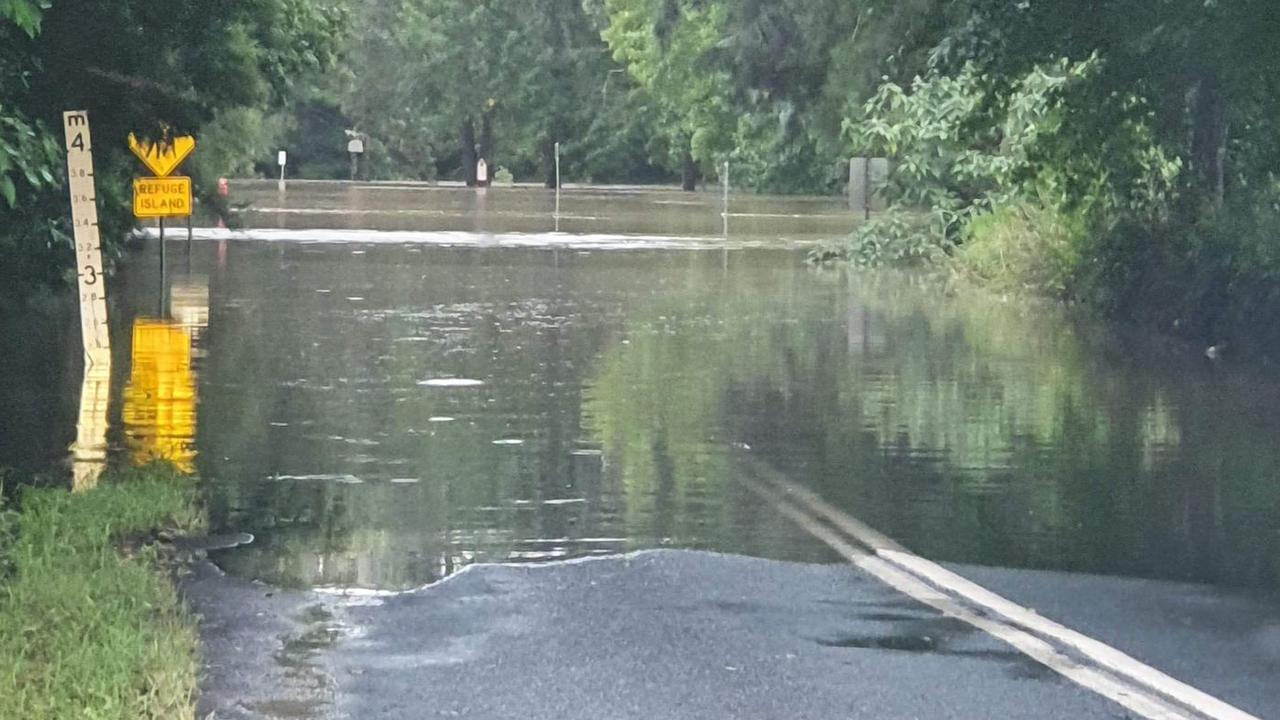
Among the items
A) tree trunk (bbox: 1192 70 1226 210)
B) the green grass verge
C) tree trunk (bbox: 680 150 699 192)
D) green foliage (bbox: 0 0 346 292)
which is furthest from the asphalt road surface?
tree trunk (bbox: 680 150 699 192)

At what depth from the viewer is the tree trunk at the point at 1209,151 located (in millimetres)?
22047

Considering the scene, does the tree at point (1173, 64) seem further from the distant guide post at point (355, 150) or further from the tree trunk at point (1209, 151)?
the distant guide post at point (355, 150)

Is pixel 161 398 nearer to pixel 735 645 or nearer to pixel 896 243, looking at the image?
pixel 735 645

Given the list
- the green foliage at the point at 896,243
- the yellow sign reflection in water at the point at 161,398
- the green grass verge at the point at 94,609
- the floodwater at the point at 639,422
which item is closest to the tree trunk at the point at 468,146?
the green foliage at the point at 896,243

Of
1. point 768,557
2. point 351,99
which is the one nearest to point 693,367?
point 768,557

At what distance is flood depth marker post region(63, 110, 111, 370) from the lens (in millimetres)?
16031

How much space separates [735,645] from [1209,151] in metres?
15.9

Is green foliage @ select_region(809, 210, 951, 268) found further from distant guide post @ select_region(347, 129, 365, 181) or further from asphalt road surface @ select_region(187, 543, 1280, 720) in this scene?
distant guide post @ select_region(347, 129, 365, 181)

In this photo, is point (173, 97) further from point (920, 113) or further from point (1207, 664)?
point (920, 113)

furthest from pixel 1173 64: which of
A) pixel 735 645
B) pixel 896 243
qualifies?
pixel 896 243

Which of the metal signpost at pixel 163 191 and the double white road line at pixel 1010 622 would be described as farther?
the metal signpost at pixel 163 191

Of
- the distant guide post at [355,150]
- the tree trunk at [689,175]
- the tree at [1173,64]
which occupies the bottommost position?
the tree at [1173,64]

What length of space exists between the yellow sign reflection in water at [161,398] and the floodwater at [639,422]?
0.16 feet

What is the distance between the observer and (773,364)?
18594 mm
